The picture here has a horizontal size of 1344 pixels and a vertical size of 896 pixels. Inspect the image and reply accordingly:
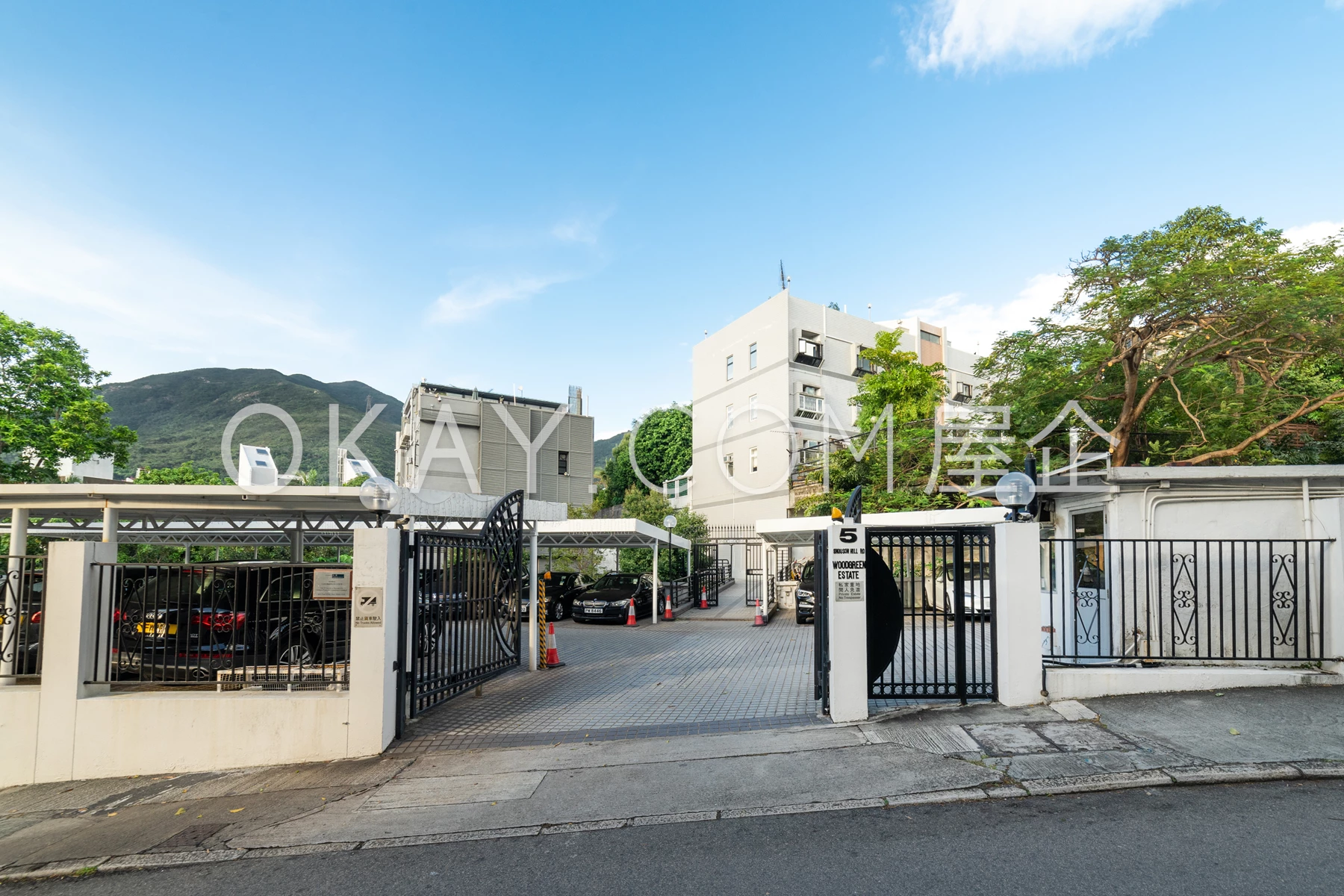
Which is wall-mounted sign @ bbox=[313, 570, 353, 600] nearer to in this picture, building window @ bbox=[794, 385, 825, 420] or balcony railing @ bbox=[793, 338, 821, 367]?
building window @ bbox=[794, 385, 825, 420]

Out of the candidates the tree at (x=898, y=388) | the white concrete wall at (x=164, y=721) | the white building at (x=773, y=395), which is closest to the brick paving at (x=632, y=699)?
the white concrete wall at (x=164, y=721)

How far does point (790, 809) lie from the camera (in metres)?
5.00

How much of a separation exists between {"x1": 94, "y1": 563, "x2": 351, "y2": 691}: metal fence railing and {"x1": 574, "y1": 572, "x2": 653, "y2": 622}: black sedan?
41.9ft

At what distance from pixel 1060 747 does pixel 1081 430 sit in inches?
588

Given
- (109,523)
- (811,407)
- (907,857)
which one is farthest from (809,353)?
(907,857)

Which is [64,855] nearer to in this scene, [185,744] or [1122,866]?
[185,744]

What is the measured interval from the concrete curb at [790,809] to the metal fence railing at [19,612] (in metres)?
3.00

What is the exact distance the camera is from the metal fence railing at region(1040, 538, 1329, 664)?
24.0 ft

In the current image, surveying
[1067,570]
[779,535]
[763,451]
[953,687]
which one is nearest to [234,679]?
[953,687]

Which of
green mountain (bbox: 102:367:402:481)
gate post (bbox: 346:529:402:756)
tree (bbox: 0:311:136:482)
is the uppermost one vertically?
green mountain (bbox: 102:367:402:481)

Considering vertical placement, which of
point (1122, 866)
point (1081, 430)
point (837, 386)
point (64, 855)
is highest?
point (837, 386)

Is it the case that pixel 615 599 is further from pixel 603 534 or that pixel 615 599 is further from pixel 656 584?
pixel 603 534

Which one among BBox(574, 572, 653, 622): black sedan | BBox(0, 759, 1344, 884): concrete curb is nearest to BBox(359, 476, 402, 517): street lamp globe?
BBox(0, 759, 1344, 884): concrete curb

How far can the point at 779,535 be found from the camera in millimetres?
21000
